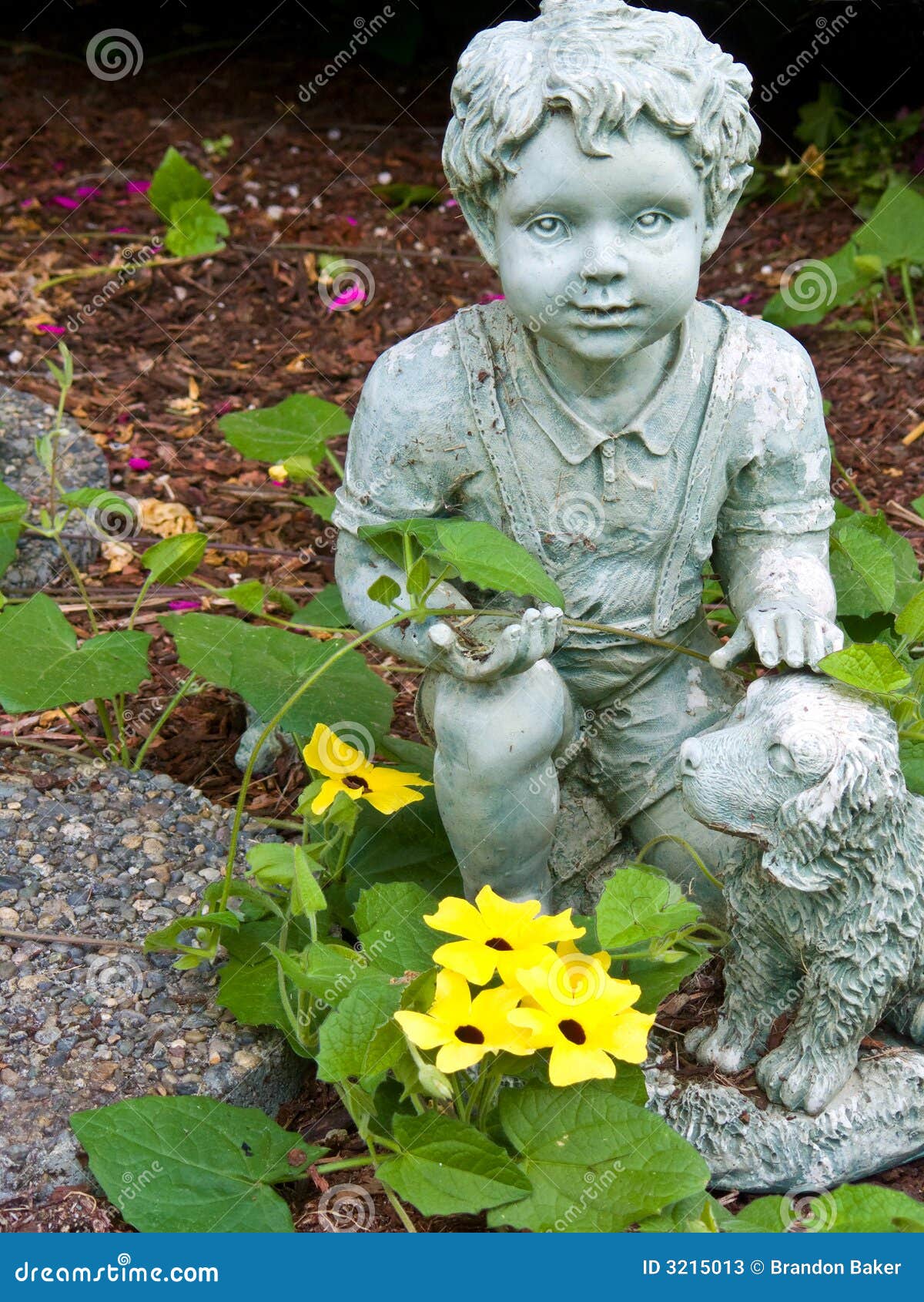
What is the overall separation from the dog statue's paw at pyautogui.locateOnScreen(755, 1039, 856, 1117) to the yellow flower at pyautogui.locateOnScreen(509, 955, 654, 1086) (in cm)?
35

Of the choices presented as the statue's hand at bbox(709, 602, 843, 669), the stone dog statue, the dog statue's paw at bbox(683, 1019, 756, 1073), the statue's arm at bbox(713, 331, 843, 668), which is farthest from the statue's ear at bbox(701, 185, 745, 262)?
the dog statue's paw at bbox(683, 1019, 756, 1073)

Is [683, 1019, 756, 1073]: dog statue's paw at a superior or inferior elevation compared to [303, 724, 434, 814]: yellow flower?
inferior

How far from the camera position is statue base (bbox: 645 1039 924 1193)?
105 inches

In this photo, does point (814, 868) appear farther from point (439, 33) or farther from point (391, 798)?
point (439, 33)

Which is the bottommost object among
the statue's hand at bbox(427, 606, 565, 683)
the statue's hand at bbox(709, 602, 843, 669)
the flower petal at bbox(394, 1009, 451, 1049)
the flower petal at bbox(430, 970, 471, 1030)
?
the flower petal at bbox(394, 1009, 451, 1049)

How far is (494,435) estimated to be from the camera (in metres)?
2.81

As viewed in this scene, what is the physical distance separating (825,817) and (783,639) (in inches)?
13.8

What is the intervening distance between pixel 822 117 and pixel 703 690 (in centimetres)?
370

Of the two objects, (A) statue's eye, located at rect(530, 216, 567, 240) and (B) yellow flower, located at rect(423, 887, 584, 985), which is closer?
(B) yellow flower, located at rect(423, 887, 584, 985)

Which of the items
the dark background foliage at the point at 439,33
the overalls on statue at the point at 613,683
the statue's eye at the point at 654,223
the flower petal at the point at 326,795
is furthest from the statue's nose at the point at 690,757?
the dark background foliage at the point at 439,33

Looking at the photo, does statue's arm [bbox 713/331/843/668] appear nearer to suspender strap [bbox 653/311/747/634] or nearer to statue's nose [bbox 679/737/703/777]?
suspender strap [bbox 653/311/747/634]

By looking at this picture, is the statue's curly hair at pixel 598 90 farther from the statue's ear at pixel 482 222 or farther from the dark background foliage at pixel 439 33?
the dark background foliage at pixel 439 33

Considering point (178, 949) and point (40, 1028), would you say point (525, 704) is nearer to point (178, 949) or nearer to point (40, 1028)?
point (178, 949)

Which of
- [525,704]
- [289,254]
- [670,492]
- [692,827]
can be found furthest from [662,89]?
[289,254]
